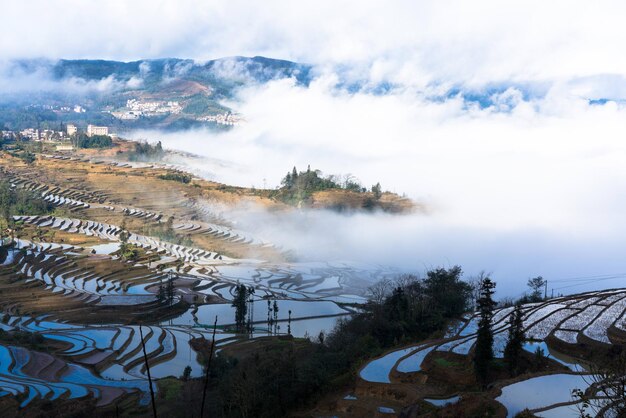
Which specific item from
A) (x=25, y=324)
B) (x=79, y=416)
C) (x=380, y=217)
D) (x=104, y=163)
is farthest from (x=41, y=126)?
(x=79, y=416)

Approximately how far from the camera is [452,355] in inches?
580

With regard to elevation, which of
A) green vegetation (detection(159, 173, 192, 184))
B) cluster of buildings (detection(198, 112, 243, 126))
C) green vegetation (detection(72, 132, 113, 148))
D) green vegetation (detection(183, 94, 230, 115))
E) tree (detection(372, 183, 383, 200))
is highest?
green vegetation (detection(183, 94, 230, 115))

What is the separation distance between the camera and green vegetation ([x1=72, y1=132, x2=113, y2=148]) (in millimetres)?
82750

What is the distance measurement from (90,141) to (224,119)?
9258 cm

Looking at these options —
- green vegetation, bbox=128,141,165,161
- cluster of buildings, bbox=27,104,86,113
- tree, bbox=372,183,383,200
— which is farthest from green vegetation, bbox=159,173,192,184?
cluster of buildings, bbox=27,104,86,113

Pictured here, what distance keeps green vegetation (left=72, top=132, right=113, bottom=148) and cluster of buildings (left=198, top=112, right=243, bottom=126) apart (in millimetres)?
82386

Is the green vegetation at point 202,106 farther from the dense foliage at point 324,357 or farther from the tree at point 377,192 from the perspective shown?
the dense foliage at point 324,357

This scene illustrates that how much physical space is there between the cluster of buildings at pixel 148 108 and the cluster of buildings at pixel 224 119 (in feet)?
32.4

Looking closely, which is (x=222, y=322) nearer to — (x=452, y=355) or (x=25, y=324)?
(x=25, y=324)

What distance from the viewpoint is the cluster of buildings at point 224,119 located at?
170 metres

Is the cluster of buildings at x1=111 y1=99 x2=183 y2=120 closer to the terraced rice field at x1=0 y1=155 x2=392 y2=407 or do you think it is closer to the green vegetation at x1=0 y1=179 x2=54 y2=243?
the terraced rice field at x1=0 y1=155 x2=392 y2=407

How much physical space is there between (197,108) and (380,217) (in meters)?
119

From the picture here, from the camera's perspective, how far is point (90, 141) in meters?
84.5

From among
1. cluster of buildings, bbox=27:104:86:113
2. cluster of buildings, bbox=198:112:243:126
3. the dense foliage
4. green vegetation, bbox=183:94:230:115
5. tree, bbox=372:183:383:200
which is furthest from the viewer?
green vegetation, bbox=183:94:230:115
